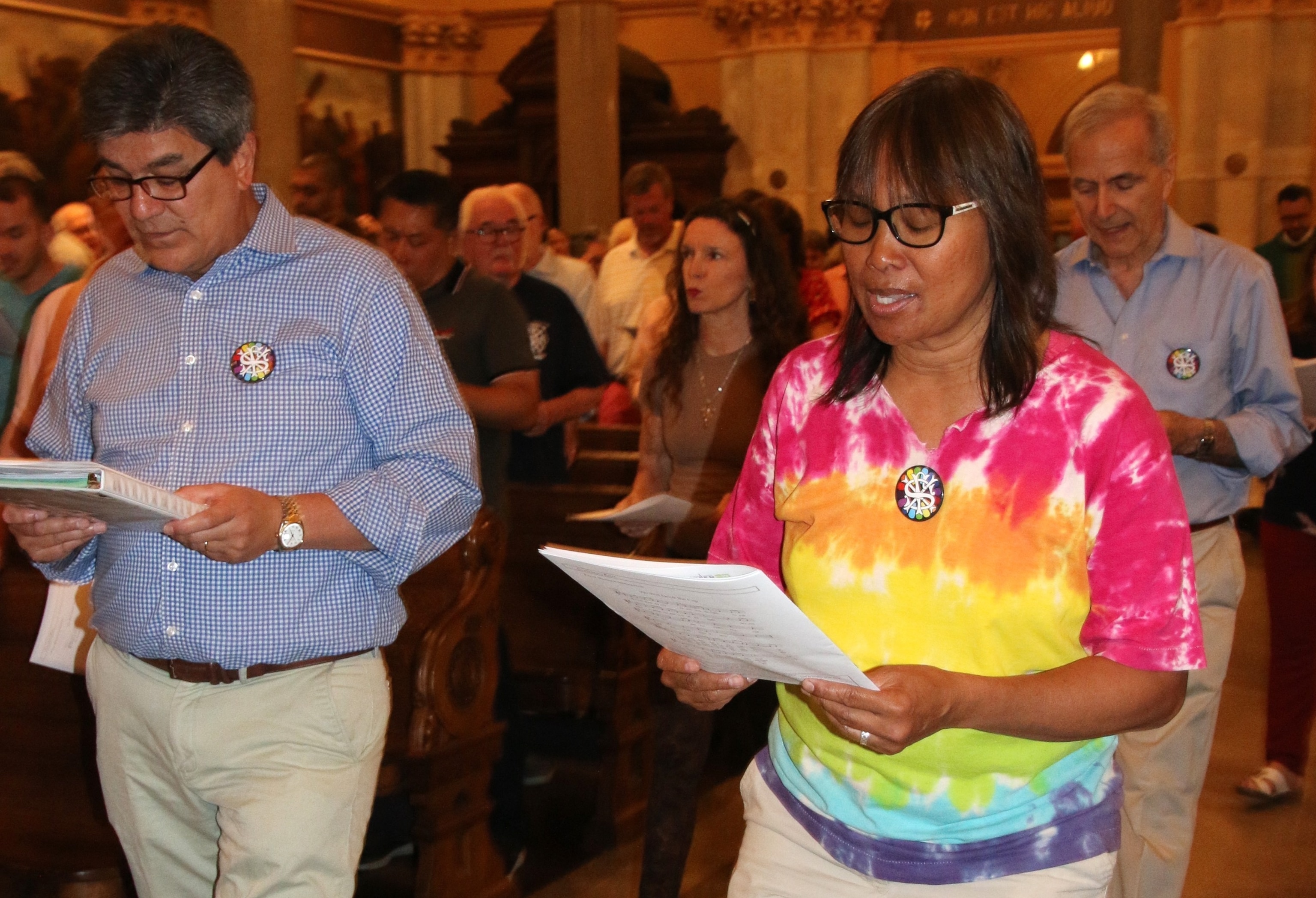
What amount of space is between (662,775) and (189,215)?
6.53ft

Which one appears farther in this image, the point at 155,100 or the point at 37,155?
the point at 37,155

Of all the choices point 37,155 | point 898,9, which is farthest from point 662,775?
point 898,9

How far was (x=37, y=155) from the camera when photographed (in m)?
14.9

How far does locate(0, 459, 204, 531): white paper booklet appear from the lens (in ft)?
6.26

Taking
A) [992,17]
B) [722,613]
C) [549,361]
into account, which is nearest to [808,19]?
[992,17]

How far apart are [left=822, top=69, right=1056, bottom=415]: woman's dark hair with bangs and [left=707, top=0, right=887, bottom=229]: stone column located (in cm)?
1475

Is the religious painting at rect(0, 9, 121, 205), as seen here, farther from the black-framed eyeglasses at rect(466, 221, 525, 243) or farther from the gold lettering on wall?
the black-framed eyeglasses at rect(466, 221, 525, 243)

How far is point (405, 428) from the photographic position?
246 centimetres

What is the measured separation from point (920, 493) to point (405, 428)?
1.03 metres

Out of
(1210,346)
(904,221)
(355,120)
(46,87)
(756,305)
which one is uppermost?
(355,120)

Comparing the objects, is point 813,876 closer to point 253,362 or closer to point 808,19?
point 253,362

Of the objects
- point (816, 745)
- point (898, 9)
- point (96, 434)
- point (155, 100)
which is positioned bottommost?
point (816, 745)

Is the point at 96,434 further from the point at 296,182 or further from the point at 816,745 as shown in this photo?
the point at 296,182

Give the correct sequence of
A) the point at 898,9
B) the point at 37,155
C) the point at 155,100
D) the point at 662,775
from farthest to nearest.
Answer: the point at 898,9
the point at 37,155
the point at 662,775
the point at 155,100
